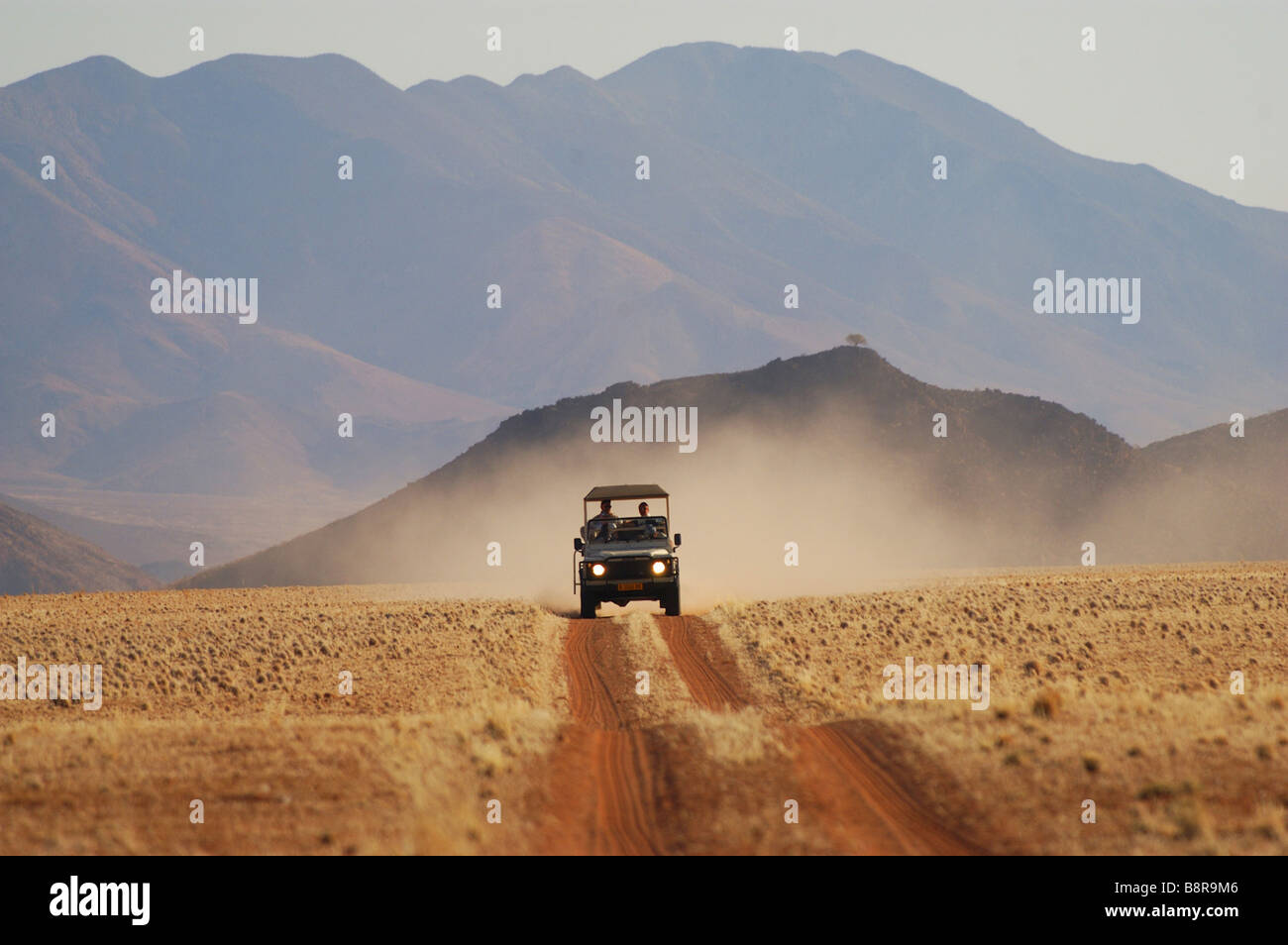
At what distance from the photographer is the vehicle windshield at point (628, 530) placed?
1313 inches

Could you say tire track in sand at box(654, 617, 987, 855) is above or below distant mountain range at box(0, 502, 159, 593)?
below

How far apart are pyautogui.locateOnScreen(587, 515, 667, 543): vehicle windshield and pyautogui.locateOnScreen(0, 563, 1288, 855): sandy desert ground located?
210 centimetres

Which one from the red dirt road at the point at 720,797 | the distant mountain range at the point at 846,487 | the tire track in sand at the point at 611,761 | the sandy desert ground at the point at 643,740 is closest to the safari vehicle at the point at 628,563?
the sandy desert ground at the point at 643,740

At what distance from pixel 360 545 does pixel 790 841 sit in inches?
4276

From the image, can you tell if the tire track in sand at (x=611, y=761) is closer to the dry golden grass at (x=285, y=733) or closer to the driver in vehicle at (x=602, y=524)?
the dry golden grass at (x=285, y=733)

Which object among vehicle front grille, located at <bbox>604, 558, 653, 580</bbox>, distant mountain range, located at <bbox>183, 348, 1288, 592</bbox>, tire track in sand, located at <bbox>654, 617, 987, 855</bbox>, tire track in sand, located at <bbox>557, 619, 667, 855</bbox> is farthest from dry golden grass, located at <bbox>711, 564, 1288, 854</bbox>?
distant mountain range, located at <bbox>183, 348, 1288, 592</bbox>

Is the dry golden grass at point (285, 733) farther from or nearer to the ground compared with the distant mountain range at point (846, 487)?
nearer to the ground

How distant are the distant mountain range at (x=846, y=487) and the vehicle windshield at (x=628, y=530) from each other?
50.6 metres

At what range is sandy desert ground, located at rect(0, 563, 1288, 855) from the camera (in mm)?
14172

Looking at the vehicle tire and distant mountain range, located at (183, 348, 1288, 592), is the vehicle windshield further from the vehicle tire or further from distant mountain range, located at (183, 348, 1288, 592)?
distant mountain range, located at (183, 348, 1288, 592)

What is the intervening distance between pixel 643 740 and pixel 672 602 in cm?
1451

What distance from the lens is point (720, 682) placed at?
2528cm
